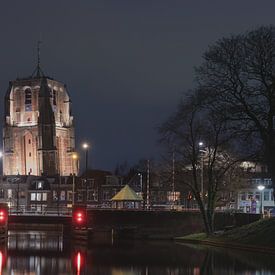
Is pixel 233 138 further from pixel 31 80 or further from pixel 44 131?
pixel 31 80

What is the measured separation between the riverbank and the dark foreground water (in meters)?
2.54

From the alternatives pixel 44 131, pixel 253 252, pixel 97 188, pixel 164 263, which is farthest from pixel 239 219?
pixel 44 131

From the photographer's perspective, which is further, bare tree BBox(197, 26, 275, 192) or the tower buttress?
the tower buttress

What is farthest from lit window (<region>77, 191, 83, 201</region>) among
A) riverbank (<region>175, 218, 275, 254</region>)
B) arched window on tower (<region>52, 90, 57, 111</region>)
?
riverbank (<region>175, 218, 275, 254</region>)

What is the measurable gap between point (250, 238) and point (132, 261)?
1600cm

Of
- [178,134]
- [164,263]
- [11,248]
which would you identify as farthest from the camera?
[178,134]

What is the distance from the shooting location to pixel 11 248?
5538cm

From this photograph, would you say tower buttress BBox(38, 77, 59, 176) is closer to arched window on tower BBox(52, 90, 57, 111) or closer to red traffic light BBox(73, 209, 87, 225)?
arched window on tower BBox(52, 90, 57, 111)

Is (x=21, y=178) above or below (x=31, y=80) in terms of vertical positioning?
below

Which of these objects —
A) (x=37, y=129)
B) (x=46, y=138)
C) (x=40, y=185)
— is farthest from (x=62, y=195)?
(x=37, y=129)

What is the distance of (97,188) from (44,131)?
39.2 m

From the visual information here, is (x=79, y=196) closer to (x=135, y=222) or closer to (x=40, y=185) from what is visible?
(x=40, y=185)

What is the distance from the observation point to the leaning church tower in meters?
166

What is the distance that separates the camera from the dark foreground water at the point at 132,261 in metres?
36.6
